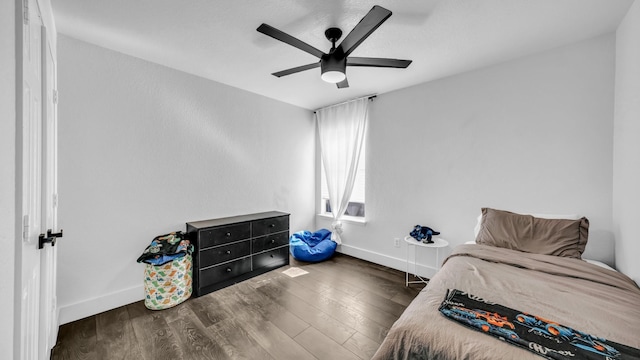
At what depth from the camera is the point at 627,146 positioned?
1748 millimetres

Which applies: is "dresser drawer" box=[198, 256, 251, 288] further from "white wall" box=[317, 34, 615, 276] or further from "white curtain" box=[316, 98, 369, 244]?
"white wall" box=[317, 34, 615, 276]

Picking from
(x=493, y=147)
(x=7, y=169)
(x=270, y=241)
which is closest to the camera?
(x=7, y=169)

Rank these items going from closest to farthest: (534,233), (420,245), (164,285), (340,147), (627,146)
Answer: (627,146), (534,233), (164,285), (420,245), (340,147)

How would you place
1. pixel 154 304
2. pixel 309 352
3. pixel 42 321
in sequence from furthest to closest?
pixel 154 304, pixel 309 352, pixel 42 321

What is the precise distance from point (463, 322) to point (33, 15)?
104 inches

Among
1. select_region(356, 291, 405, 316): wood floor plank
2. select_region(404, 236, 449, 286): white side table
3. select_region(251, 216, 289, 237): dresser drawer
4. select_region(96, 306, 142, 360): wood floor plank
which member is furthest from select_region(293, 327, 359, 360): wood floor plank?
select_region(251, 216, 289, 237): dresser drawer

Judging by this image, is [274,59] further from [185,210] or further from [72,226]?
[72,226]

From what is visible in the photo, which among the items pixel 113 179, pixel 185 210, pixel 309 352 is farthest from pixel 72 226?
pixel 309 352

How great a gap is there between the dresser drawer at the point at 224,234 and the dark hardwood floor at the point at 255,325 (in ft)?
1.88

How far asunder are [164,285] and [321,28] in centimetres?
290

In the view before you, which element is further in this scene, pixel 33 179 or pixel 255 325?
pixel 255 325

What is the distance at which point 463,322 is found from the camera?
108 cm

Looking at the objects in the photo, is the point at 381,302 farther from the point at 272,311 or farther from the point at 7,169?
the point at 7,169

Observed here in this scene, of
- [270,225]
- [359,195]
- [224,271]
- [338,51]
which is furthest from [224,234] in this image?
[338,51]
